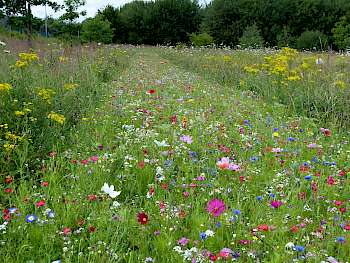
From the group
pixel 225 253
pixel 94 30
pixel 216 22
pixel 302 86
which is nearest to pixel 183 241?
pixel 225 253

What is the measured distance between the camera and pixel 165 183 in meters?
2.83

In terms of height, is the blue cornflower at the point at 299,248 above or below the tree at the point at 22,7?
below

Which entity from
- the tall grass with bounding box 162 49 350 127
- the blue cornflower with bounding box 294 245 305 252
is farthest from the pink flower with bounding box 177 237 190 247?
the tall grass with bounding box 162 49 350 127

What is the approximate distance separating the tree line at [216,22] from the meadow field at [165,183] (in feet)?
69.3

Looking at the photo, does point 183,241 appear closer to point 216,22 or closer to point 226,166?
point 226,166

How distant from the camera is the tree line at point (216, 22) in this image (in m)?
32.8

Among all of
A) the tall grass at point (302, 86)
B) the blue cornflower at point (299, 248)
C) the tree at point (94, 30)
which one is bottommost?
the blue cornflower at point (299, 248)

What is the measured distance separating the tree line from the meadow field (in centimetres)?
2112

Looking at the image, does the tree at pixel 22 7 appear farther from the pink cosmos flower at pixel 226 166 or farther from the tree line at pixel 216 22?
the pink cosmos flower at pixel 226 166

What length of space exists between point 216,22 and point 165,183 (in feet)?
140

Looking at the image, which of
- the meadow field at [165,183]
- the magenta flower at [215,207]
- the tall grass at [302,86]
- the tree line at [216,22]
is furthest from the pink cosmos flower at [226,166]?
the tree line at [216,22]

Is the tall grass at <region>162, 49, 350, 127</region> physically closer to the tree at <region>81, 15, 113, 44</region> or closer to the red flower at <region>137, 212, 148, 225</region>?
the red flower at <region>137, 212, 148, 225</region>

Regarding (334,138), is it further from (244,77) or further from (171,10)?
(171,10)

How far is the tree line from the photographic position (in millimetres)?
32812
